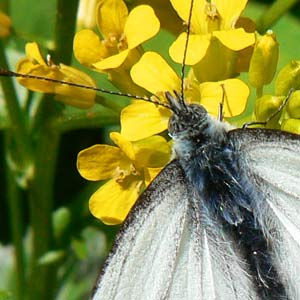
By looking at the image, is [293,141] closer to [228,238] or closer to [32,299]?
[228,238]

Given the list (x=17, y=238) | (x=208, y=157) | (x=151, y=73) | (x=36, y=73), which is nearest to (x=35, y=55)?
(x=36, y=73)

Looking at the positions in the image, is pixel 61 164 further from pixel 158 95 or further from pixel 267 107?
pixel 267 107

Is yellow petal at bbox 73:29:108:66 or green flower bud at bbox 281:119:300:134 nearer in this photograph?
green flower bud at bbox 281:119:300:134

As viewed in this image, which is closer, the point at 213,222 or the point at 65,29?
the point at 213,222

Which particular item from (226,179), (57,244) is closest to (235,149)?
(226,179)

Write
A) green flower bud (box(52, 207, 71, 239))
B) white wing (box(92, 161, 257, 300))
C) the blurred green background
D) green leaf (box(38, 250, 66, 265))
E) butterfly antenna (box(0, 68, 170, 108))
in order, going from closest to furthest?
white wing (box(92, 161, 257, 300)) < butterfly antenna (box(0, 68, 170, 108)) < the blurred green background < green leaf (box(38, 250, 66, 265)) < green flower bud (box(52, 207, 71, 239))

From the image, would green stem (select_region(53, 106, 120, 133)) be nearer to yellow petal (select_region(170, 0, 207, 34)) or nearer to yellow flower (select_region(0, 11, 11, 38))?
yellow flower (select_region(0, 11, 11, 38))

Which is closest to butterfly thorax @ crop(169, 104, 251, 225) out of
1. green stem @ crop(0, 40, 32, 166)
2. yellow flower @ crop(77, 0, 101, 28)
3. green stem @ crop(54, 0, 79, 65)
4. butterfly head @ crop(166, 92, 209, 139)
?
butterfly head @ crop(166, 92, 209, 139)
